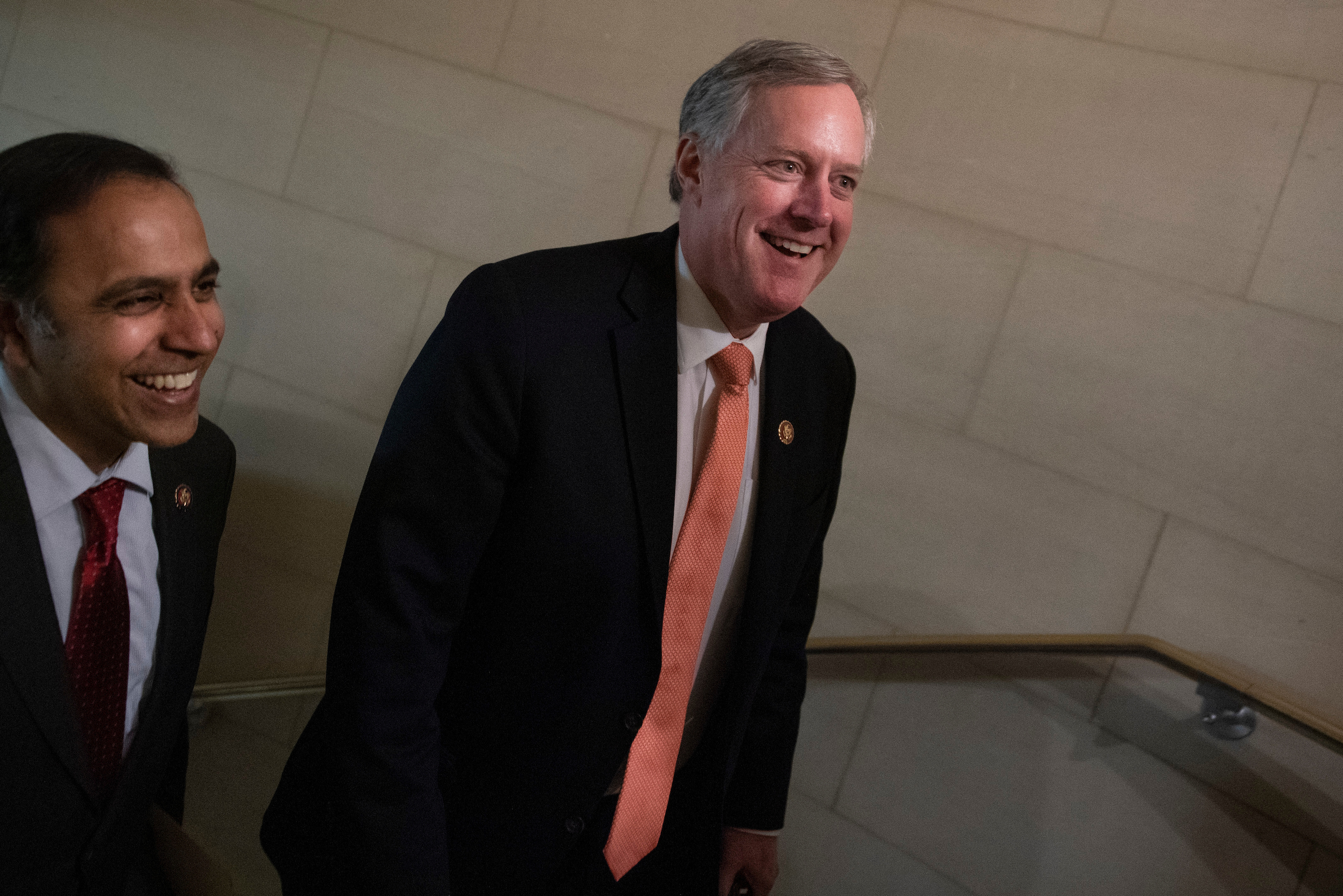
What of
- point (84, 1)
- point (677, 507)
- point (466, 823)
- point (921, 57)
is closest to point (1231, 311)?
point (921, 57)

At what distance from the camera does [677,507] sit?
4.93 feet

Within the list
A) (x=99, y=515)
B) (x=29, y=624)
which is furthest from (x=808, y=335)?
(x=29, y=624)

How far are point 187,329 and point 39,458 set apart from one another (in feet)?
0.77

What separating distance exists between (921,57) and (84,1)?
267cm

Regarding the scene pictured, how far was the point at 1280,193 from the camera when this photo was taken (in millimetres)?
2467

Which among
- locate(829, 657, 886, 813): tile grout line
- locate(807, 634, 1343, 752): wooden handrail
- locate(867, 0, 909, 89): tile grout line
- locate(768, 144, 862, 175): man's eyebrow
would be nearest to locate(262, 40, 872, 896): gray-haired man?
locate(768, 144, 862, 175): man's eyebrow

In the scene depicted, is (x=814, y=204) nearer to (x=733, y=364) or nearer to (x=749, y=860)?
(x=733, y=364)

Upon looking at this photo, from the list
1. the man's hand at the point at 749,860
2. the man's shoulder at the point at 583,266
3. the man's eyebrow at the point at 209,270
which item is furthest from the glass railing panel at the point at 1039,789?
the man's eyebrow at the point at 209,270

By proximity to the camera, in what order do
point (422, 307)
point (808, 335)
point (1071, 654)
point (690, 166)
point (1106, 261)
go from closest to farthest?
point (690, 166)
point (808, 335)
point (1071, 654)
point (1106, 261)
point (422, 307)

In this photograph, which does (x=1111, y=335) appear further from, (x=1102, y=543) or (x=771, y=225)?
(x=771, y=225)

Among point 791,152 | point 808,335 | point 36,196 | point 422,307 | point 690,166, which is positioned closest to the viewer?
point 36,196

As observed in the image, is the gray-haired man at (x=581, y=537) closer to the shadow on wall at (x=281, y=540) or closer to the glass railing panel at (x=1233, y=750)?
the glass railing panel at (x=1233, y=750)

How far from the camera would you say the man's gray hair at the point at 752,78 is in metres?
1.41

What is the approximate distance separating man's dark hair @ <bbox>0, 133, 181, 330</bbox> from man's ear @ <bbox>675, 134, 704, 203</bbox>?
2.49ft
